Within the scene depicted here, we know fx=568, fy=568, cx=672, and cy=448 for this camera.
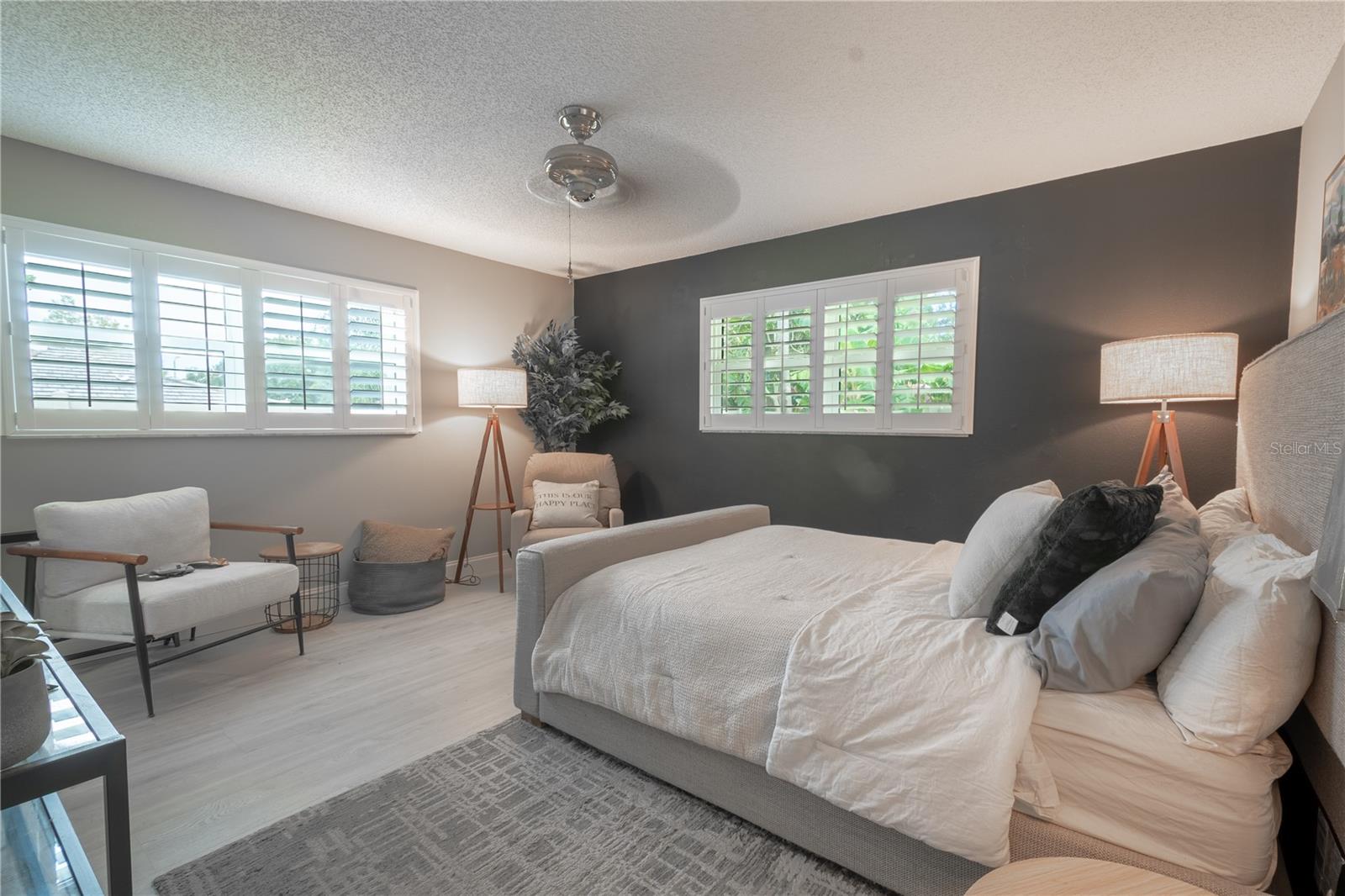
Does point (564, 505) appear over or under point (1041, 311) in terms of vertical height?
under

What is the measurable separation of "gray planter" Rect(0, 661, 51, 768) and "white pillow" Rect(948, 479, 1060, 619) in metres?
2.00

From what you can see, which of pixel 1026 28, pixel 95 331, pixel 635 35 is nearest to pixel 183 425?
pixel 95 331

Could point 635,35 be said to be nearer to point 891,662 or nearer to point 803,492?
point 891,662

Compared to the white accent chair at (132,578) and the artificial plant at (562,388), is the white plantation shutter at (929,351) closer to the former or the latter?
the artificial plant at (562,388)

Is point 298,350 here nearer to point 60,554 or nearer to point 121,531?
point 121,531

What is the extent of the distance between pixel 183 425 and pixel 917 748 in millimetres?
3945

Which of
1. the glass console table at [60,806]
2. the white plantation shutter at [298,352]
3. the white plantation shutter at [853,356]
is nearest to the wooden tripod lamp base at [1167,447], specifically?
the white plantation shutter at [853,356]

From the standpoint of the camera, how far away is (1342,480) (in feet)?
2.63

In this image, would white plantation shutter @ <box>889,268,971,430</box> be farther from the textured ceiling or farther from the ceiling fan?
the ceiling fan

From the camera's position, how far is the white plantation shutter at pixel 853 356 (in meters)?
3.71

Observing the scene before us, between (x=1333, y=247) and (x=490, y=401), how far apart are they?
426 cm

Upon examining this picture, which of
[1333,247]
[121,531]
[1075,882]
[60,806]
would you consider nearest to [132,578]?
[121,531]

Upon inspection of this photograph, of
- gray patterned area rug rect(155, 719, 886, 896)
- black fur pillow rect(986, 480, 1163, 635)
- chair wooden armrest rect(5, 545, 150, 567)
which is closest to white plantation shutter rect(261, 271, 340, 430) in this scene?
chair wooden armrest rect(5, 545, 150, 567)

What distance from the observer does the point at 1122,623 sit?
1.22 metres
